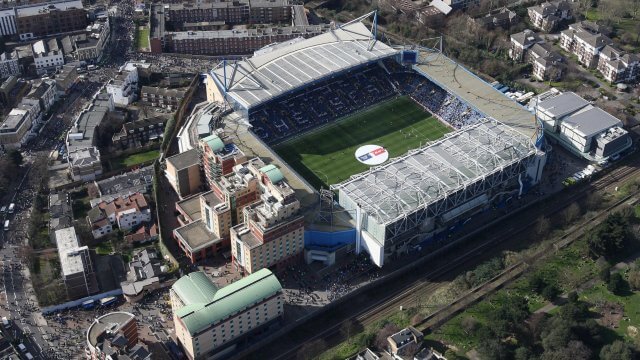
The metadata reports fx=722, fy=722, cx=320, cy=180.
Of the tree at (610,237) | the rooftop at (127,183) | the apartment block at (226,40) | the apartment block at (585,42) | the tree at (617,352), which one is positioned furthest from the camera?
the apartment block at (226,40)

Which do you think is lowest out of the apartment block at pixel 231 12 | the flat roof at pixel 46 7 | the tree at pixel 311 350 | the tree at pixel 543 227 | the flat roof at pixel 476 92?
the tree at pixel 311 350

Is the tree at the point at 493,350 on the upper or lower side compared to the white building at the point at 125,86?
lower

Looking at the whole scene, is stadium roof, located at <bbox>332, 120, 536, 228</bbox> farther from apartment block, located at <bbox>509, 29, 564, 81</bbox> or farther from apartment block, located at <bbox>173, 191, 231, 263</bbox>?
apartment block, located at <bbox>509, 29, 564, 81</bbox>

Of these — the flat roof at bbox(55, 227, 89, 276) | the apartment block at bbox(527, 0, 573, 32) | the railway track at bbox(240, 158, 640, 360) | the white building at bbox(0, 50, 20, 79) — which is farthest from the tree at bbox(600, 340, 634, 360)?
the white building at bbox(0, 50, 20, 79)

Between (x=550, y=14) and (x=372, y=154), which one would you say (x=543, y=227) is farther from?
(x=550, y=14)

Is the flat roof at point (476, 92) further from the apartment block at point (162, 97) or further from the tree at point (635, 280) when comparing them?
the apartment block at point (162, 97)

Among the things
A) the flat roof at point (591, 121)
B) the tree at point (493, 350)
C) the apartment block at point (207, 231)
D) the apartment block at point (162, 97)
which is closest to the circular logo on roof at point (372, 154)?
the apartment block at point (207, 231)

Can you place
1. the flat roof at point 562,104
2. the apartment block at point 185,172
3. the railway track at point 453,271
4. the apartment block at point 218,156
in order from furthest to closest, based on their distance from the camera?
the flat roof at point 562,104, the apartment block at point 185,172, the apartment block at point 218,156, the railway track at point 453,271

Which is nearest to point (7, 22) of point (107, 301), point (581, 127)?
point (107, 301)
